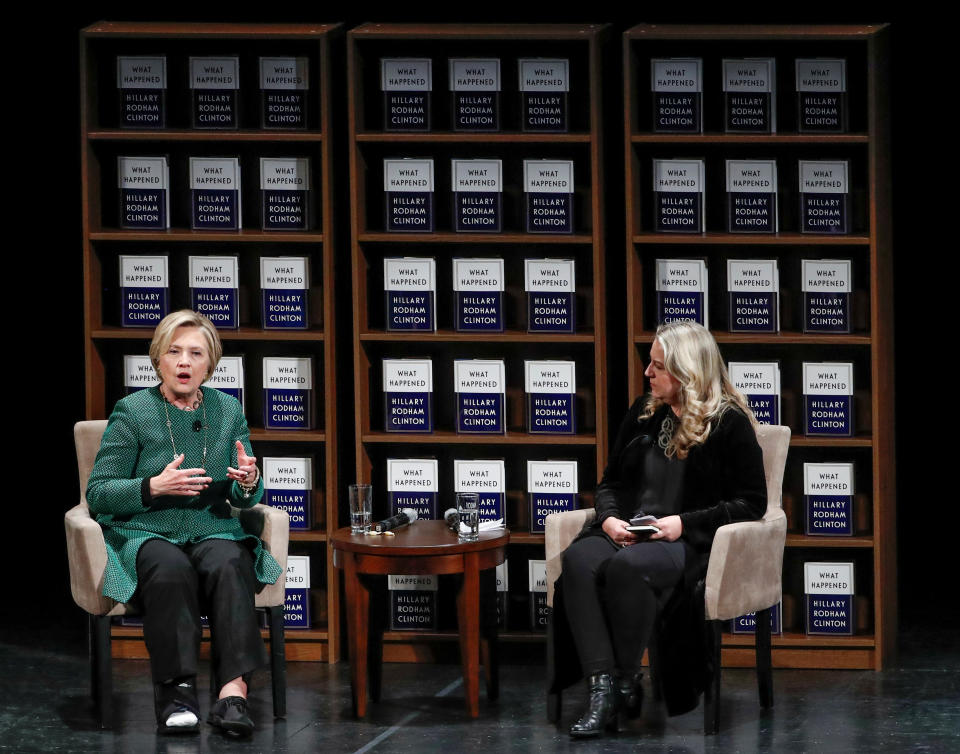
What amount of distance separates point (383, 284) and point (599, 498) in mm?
1187

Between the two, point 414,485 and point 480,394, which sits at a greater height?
point 480,394

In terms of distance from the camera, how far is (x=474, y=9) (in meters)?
6.20

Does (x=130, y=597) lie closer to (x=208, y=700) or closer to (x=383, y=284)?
(x=208, y=700)

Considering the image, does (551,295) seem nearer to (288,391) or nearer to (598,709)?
(288,391)

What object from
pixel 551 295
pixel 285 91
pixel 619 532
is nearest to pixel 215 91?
pixel 285 91

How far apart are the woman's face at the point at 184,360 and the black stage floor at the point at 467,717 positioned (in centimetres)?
99

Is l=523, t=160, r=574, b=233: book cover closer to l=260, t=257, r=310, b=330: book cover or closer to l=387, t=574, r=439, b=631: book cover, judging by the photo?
l=260, t=257, r=310, b=330: book cover

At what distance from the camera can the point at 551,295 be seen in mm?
5312

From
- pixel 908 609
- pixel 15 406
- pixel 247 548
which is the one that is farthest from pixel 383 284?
pixel 15 406

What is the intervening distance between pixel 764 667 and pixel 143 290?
242cm

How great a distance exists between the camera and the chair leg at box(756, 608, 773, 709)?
15.7 feet

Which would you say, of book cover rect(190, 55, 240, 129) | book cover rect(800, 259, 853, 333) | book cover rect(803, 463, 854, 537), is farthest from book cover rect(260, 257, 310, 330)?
book cover rect(803, 463, 854, 537)

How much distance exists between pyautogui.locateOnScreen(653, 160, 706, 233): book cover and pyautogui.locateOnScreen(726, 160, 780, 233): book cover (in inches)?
3.9

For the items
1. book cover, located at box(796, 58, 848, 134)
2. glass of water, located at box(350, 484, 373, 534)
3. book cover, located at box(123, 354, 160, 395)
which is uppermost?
book cover, located at box(796, 58, 848, 134)
